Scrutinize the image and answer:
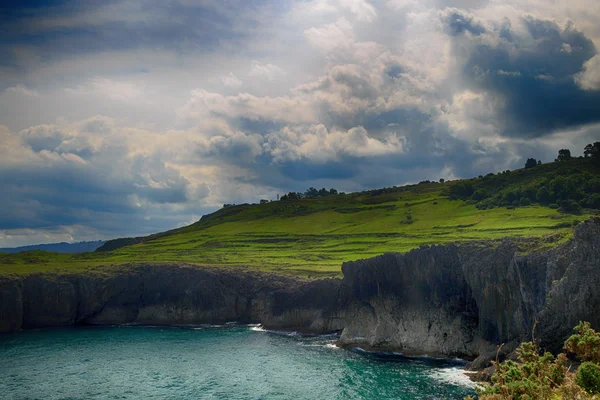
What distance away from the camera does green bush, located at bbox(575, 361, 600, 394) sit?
94.4ft

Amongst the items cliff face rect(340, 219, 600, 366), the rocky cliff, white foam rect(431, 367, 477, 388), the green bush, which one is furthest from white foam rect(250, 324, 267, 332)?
the green bush

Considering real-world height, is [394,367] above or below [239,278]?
below

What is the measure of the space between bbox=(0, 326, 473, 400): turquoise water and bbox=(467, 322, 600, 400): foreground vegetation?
21.9 m

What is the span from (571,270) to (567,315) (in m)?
4.63

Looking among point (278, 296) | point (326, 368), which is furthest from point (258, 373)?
point (278, 296)

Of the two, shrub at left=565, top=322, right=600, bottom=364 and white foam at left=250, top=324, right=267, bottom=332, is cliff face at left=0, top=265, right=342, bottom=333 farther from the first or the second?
shrub at left=565, top=322, right=600, bottom=364

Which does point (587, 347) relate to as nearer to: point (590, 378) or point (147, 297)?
point (590, 378)

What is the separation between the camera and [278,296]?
10519cm

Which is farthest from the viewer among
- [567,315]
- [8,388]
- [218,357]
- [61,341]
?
[61,341]

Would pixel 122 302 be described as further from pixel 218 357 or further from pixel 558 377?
pixel 558 377

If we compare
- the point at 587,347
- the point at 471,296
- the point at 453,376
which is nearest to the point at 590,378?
the point at 587,347

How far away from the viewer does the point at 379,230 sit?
160250 mm

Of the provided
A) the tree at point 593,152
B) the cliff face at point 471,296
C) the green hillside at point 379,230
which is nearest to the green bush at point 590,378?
the cliff face at point 471,296

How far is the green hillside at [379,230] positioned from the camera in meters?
125
